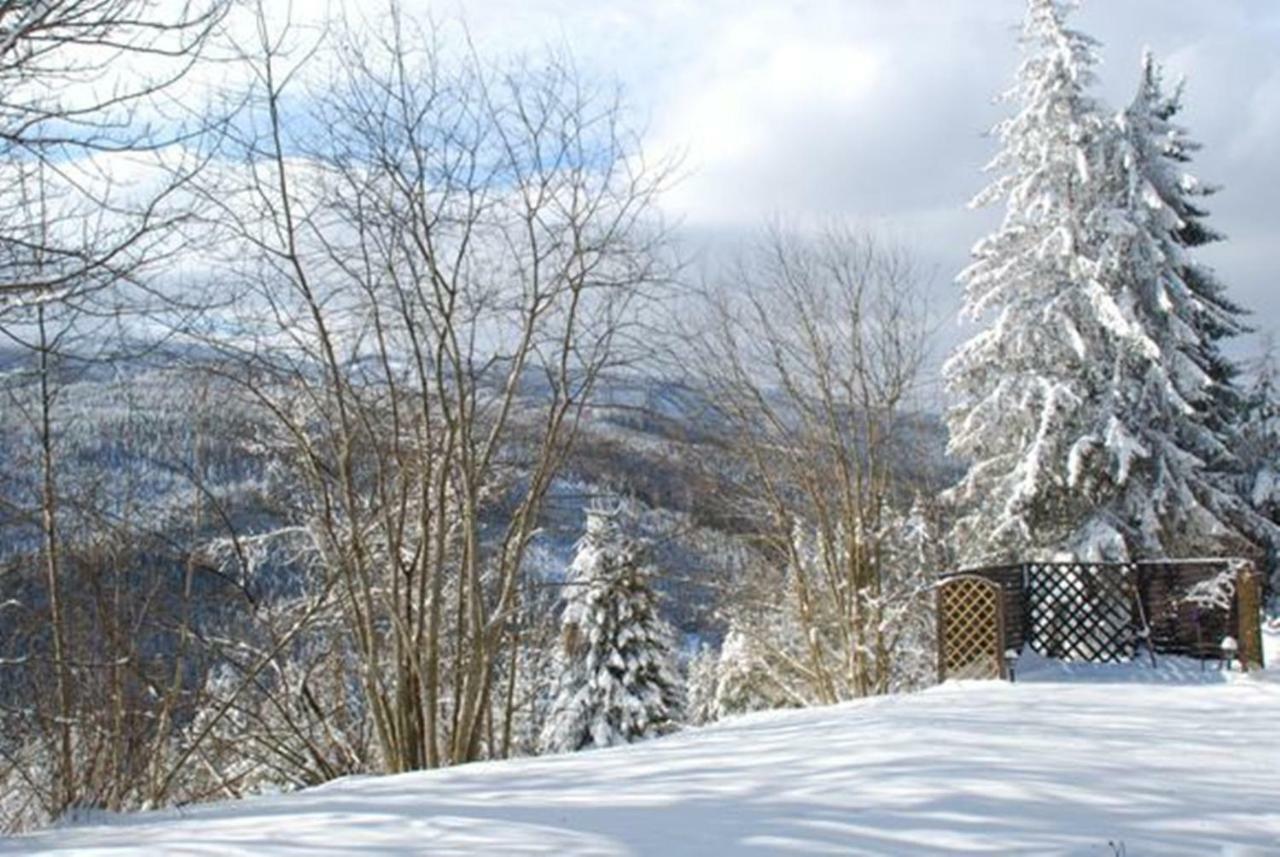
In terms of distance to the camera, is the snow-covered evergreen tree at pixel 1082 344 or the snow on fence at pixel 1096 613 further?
the snow-covered evergreen tree at pixel 1082 344

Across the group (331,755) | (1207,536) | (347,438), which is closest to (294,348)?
(347,438)

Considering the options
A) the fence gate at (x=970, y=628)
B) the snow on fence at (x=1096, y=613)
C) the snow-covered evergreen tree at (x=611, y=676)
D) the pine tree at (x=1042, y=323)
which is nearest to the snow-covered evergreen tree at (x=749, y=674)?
the snow-covered evergreen tree at (x=611, y=676)

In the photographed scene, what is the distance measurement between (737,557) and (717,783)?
9.84 metres

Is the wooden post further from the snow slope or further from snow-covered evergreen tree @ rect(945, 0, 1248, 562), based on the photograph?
snow-covered evergreen tree @ rect(945, 0, 1248, 562)

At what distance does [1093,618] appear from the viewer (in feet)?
31.9

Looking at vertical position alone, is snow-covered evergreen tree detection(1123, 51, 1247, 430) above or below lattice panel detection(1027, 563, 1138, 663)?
above

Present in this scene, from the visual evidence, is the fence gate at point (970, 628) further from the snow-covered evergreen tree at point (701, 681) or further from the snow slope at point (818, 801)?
the snow-covered evergreen tree at point (701, 681)

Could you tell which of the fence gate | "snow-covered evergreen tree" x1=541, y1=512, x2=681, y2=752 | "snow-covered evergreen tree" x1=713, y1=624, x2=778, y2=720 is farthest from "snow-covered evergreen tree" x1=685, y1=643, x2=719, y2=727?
the fence gate

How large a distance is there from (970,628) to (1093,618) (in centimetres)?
169

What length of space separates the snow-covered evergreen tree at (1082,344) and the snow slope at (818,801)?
29.6 ft

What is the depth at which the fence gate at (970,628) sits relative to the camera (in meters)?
8.50

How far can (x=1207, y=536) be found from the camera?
48.2ft

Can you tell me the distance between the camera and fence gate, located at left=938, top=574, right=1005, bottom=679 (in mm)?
8500

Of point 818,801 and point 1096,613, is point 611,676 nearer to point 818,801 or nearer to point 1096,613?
point 1096,613
